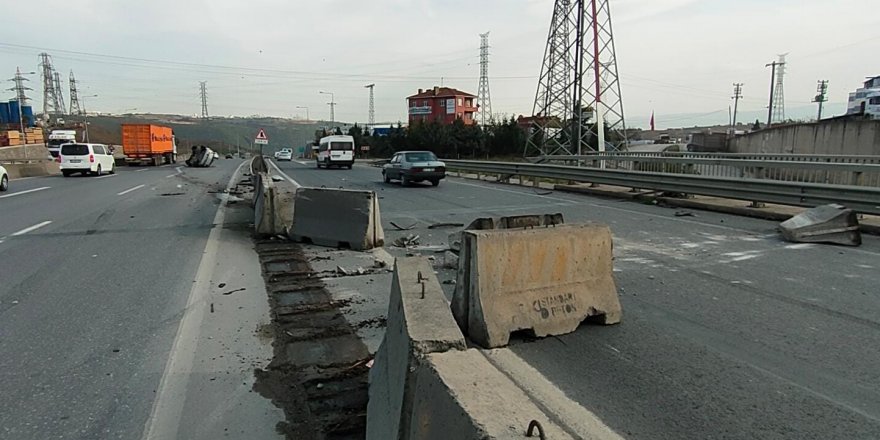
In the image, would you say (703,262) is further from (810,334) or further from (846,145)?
(846,145)

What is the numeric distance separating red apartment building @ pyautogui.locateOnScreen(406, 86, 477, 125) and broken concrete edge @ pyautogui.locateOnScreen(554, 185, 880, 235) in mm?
95464

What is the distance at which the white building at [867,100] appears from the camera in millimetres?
44981

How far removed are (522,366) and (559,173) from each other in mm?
17804

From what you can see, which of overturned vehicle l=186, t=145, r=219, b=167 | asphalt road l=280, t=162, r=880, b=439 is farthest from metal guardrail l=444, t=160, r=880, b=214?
overturned vehicle l=186, t=145, r=219, b=167

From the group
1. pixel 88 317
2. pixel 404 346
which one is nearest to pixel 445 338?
pixel 404 346

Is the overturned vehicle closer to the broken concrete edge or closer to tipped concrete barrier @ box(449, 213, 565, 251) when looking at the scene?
the broken concrete edge

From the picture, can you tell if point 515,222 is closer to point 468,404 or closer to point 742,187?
point 468,404

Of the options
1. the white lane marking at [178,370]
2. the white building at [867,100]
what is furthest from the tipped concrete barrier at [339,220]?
the white building at [867,100]

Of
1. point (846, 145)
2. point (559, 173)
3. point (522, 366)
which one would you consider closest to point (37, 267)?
point (522, 366)

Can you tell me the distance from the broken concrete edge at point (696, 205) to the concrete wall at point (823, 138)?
26.6m

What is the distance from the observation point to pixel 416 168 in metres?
22.5

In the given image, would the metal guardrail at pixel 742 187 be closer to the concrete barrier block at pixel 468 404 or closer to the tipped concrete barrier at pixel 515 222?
the tipped concrete barrier at pixel 515 222

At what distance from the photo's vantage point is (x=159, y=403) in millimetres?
3740

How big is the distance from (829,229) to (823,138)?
1516 inches
